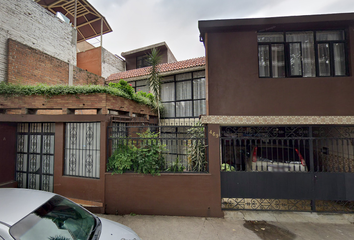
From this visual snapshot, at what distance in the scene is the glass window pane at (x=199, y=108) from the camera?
9.10 metres

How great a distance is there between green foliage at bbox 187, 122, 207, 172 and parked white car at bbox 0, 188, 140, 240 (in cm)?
246

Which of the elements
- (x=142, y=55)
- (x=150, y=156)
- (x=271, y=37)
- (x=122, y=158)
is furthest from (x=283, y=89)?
(x=142, y=55)

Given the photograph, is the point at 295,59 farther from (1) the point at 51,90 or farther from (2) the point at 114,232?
(1) the point at 51,90

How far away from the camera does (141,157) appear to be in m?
4.46

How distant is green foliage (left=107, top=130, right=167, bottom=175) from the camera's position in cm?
439

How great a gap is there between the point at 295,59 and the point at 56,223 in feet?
21.1

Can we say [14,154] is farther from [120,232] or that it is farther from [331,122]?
[331,122]

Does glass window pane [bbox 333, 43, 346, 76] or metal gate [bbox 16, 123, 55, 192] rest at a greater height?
glass window pane [bbox 333, 43, 346, 76]

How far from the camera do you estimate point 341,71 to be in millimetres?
4629

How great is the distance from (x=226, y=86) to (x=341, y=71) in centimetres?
327

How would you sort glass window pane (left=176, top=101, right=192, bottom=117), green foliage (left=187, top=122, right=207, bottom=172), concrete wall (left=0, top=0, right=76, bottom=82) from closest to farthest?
green foliage (left=187, top=122, right=207, bottom=172), concrete wall (left=0, top=0, right=76, bottom=82), glass window pane (left=176, top=101, right=192, bottom=117)

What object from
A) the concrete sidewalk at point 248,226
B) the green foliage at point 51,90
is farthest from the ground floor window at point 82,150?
the concrete sidewalk at point 248,226

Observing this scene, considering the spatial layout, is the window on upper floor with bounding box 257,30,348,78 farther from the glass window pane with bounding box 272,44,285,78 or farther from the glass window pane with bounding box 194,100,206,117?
the glass window pane with bounding box 194,100,206,117

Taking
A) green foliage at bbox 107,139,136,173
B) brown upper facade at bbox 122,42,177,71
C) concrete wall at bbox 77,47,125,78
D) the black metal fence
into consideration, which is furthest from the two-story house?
concrete wall at bbox 77,47,125,78
